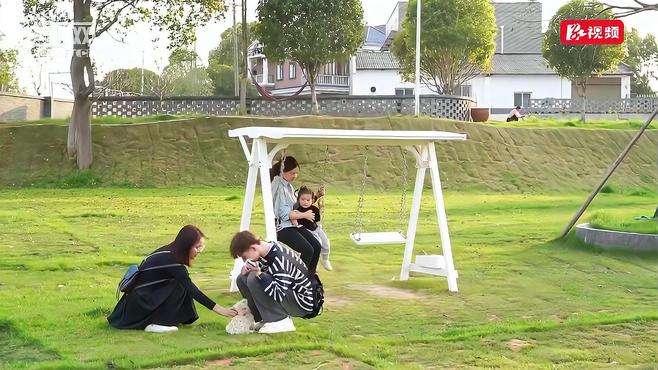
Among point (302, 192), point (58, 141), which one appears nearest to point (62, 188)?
point (58, 141)

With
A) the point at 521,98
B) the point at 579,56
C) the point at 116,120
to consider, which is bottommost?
the point at 116,120

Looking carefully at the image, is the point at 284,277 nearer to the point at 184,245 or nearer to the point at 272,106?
the point at 184,245

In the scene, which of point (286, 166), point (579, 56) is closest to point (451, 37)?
point (579, 56)

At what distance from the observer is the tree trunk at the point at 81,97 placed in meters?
28.0

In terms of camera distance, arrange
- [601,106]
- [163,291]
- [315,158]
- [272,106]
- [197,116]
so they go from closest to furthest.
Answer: [163,291] → [315,158] → [197,116] → [272,106] → [601,106]

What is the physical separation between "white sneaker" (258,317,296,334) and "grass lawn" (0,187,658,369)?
19 centimetres

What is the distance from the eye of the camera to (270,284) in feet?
26.1

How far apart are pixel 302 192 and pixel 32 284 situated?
122 inches

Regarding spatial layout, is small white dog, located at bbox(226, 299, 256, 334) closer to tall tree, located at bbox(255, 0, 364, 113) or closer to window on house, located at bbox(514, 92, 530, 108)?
tall tree, located at bbox(255, 0, 364, 113)

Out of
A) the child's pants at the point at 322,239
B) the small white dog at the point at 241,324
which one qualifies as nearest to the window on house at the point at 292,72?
the child's pants at the point at 322,239

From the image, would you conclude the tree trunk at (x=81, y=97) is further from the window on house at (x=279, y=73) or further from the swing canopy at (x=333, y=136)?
the window on house at (x=279, y=73)

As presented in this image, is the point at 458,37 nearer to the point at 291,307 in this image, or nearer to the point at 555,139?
the point at 555,139

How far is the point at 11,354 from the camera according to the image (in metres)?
7.15

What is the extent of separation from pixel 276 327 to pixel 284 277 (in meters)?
0.41
